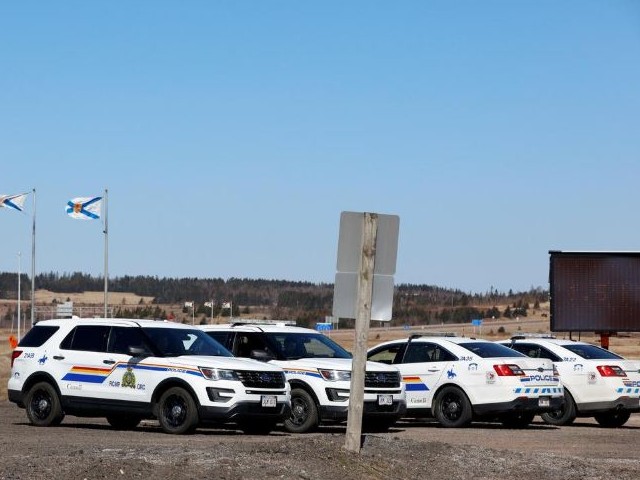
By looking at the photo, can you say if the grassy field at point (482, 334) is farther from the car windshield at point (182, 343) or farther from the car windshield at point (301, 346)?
the car windshield at point (182, 343)

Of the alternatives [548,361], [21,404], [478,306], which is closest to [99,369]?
[21,404]

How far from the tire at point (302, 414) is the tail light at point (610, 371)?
633 centimetres

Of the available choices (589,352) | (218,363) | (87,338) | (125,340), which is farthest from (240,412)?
(589,352)

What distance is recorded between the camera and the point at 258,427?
69.0 feet

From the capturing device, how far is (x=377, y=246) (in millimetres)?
15523

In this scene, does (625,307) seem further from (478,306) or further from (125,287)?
(125,287)

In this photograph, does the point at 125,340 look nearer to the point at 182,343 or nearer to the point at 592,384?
the point at 182,343

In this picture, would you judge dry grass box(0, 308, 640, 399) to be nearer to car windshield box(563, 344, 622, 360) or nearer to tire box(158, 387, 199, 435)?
car windshield box(563, 344, 622, 360)

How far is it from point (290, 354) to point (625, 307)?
17.6 meters

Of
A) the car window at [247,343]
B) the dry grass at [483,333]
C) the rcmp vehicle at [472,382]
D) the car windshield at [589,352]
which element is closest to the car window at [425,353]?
the rcmp vehicle at [472,382]

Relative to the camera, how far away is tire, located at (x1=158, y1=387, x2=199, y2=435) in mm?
19703

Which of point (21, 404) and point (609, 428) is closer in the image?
point (21, 404)

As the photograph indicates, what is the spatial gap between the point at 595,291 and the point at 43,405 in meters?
19.9

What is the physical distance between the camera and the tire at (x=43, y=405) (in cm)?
2127
